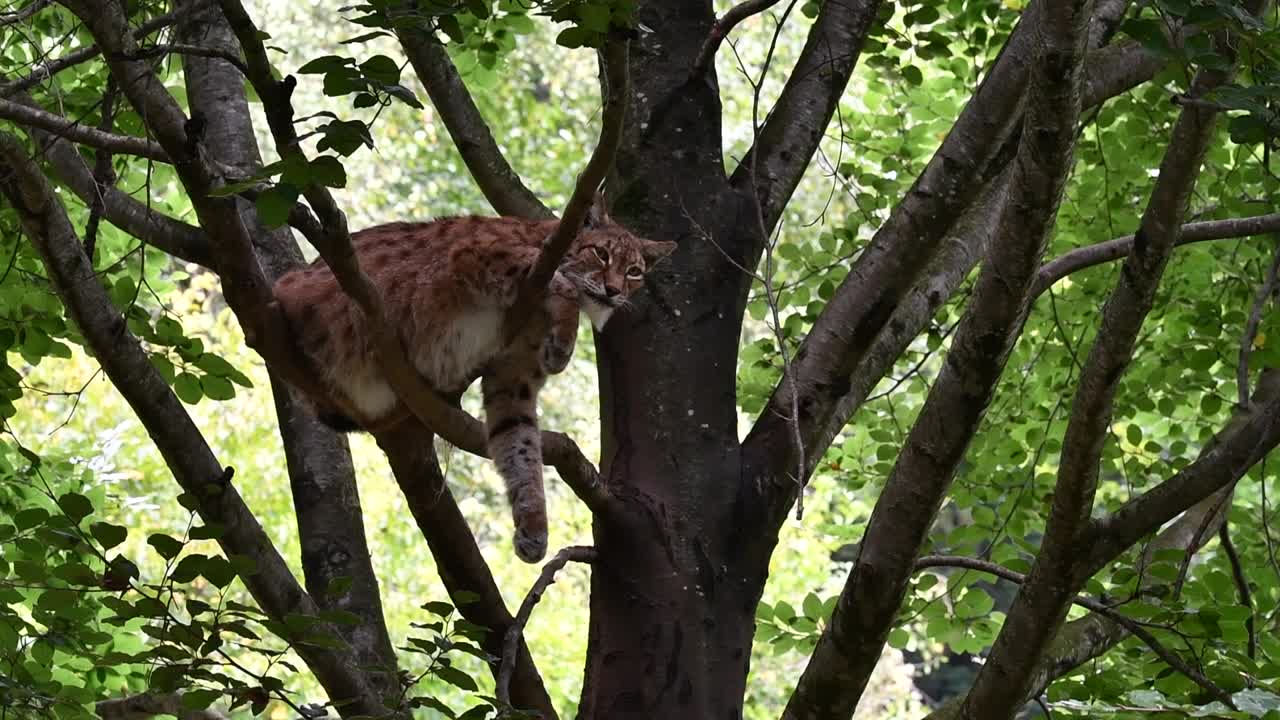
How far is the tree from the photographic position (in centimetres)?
256

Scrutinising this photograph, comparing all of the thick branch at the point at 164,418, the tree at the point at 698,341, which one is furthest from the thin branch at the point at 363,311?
the thick branch at the point at 164,418

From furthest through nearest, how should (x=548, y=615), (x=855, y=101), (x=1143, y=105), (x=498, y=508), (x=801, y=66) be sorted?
(x=498, y=508) < (x=548, y=615) < (x=855, y=101) < (x=1143, y=105) < (x=801, y=66)

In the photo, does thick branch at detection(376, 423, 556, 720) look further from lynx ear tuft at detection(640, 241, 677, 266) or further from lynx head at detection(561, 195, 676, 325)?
lynx ear tuft at detection(640, 241, 677, 266)

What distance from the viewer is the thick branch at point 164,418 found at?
2986mm

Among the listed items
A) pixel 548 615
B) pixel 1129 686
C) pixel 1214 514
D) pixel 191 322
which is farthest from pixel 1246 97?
pixel 191 322

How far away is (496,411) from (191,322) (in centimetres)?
870

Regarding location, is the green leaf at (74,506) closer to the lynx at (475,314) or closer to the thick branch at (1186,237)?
the lynx at (475,314)

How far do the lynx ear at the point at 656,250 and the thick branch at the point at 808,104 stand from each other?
290 millimetres

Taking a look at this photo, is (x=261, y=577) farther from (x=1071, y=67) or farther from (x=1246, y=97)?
(x=1246, y=97)

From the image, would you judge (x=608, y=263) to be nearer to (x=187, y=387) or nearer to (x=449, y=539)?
(x=449, y=539)

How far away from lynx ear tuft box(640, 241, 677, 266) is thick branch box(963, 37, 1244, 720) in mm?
1193

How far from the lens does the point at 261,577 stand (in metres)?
3.13

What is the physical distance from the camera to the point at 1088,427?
2.87 m

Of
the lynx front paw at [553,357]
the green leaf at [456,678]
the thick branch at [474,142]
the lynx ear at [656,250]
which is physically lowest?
the green leaf at [456,678]
